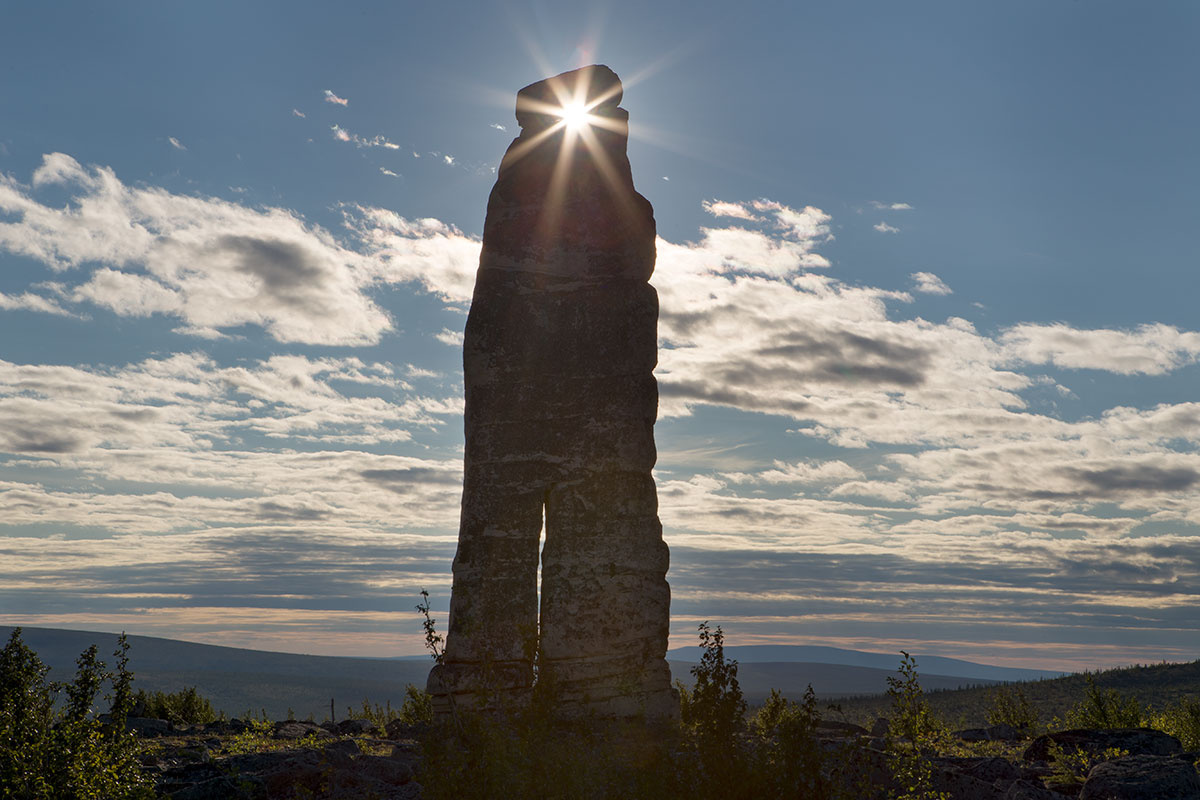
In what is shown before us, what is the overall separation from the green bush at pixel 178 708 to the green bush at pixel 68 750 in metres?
10.5

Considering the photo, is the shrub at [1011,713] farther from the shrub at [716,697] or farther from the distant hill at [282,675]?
the distant hill at [282,675]

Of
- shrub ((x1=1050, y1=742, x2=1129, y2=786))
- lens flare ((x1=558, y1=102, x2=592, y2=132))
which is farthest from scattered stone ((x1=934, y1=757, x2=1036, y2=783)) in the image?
lens flare ((x1=558, y1=102, x2=592, y2=132))

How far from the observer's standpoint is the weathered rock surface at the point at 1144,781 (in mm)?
9508

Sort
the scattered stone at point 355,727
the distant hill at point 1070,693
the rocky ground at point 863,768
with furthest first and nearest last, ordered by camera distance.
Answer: the distant hill at point 1070,693 → the scattered stone at point 355,727 → the rocky ground at point 863,768

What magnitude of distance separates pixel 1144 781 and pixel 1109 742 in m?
3.30

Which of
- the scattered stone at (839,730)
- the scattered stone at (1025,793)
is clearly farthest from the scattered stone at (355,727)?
the scattered stone at (1025,793)

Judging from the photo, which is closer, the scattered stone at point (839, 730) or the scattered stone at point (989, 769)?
the scattered stone at point (989, 769)

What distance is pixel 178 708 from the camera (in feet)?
75.3

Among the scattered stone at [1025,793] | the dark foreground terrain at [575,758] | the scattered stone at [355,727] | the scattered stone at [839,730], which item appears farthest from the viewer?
the scattered stone at [355,727]

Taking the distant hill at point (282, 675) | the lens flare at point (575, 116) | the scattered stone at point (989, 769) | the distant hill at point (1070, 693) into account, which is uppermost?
the lens flare at point (575, 116)

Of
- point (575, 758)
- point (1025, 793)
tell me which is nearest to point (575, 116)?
point (575, 758)

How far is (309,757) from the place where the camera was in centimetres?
1122

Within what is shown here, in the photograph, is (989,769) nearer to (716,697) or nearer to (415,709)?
(716,697)

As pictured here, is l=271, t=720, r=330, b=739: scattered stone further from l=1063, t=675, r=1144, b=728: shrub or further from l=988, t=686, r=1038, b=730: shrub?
l=1063, t=675, r=1144, b=728: shrub
